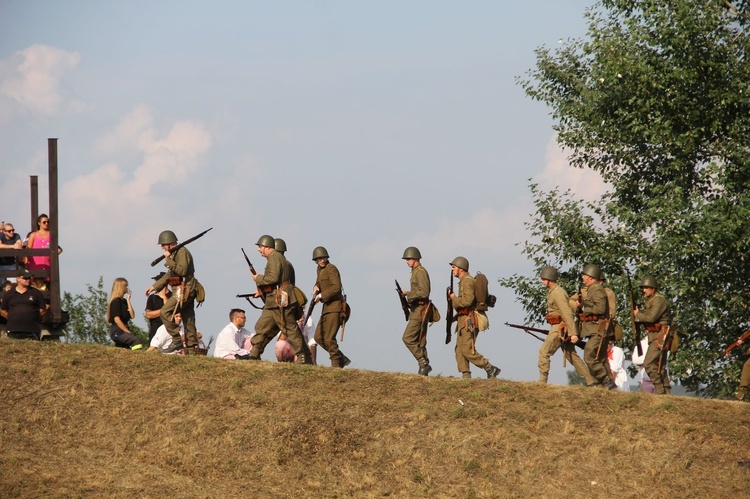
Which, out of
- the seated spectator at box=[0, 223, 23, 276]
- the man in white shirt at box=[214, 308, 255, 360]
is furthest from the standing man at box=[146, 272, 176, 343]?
the seated spectator at box=[0, 223, 23, 276]

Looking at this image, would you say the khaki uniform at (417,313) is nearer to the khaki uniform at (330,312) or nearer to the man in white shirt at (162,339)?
the khaki uniform at (330,312)

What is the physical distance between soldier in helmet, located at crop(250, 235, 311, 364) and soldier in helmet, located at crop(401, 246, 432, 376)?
206 centimetres

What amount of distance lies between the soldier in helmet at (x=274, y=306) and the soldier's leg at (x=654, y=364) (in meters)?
6.42

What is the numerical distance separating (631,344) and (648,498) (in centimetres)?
1050

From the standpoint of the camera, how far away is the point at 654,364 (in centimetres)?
2045

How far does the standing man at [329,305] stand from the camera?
20812 millimetres

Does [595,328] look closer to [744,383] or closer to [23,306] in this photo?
[744,383]

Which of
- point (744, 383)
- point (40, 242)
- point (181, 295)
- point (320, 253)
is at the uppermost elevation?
point (40, 242)

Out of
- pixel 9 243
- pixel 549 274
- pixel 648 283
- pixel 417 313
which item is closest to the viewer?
pixel 417 313

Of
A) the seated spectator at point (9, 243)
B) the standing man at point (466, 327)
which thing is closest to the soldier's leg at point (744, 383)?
the standing man at point (466, 327)

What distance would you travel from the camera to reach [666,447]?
1664 cm

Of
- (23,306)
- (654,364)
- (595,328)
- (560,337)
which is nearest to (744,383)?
(654,364)

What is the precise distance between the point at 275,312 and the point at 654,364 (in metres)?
7.13

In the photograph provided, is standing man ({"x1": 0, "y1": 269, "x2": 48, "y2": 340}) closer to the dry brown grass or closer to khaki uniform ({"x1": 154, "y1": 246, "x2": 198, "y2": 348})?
the dry brown grass
